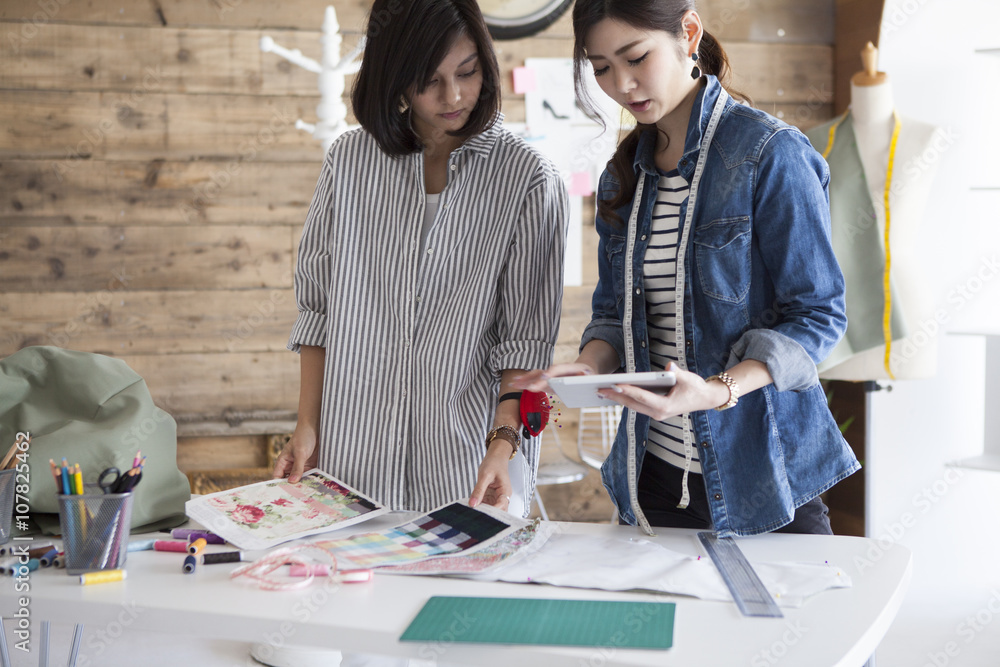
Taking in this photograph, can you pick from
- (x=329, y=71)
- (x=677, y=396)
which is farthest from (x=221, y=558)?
(x=329, y=71)

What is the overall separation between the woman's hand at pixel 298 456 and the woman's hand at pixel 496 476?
0.31 meters

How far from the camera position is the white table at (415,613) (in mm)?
803

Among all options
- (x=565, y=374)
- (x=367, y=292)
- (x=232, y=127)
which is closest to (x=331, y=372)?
(x=367, y=292)

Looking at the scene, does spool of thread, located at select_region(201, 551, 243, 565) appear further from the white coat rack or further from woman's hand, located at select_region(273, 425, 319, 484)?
the white coat rack

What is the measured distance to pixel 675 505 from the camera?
1225 mm

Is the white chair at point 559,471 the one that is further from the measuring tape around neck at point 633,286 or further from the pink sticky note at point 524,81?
the measuring tape around neck at point 633,286

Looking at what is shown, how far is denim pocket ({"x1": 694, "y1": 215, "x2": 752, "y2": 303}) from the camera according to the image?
3.57ft

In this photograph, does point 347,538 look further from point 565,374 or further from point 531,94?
point 531,94

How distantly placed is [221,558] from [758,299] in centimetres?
79

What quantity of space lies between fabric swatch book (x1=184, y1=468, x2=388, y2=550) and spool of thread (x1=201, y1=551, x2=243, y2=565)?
2cm

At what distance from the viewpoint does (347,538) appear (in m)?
1.12
